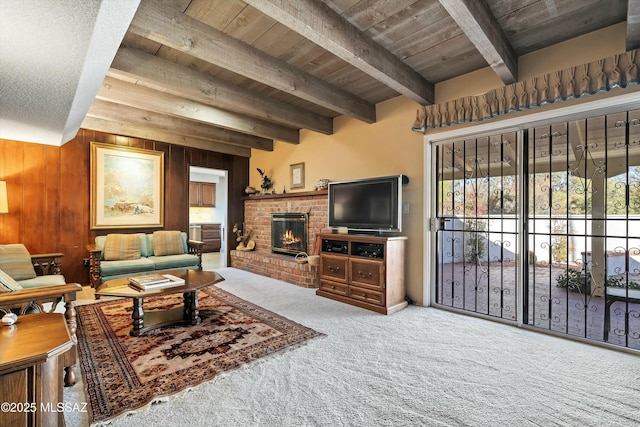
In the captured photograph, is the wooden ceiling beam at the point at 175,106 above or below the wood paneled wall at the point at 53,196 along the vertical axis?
above

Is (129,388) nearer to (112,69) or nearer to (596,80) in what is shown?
(112,69)

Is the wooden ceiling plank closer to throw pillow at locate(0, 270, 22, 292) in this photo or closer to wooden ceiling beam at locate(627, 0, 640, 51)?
throw pillow at locate(0, 270, 22, 292)

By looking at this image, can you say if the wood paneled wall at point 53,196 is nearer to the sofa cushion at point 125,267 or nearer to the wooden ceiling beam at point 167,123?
the sofa cushion at point 125,267

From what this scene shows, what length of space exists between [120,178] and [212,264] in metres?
2.63

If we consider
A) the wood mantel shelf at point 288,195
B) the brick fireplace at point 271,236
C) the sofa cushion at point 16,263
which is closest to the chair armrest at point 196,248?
the brick fireplace at point 271,236

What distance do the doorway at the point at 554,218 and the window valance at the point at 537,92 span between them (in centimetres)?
33

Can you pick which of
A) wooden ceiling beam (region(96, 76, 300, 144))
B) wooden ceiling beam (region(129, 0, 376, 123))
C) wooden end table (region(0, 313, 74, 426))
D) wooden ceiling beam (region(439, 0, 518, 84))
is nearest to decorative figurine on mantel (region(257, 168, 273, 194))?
wooden ceiling beam (region(96, 76, 300, 144))

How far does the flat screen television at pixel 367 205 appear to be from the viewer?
3.49 meters

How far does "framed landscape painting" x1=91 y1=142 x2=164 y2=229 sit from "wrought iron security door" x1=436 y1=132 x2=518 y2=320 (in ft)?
15.2

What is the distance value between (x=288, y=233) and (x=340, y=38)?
354cm

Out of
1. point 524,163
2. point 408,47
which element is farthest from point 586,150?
point 408,47

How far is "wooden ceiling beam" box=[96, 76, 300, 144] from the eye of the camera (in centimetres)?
326

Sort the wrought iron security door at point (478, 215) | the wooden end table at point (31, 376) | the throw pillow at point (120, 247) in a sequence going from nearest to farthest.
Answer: the wooden end table at point (31, 376)
the wrought iron security door at point (478, 215)
the throw pillow at point (120, 247)

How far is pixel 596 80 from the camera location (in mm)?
2303
